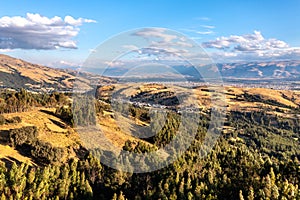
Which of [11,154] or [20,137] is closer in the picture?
[11,154]

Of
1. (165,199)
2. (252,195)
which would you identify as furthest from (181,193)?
(252,195)

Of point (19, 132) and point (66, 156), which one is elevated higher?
point (19, 132)

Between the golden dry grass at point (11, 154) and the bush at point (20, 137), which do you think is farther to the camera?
the bush at point (20, 137)

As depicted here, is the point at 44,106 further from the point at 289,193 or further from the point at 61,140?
the point at 289,193

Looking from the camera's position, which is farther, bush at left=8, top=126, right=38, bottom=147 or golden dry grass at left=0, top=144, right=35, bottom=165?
bush at left=8, top=126, right=38, bottom=147

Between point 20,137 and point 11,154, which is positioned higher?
point 20,137

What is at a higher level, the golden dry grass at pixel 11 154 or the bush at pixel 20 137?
the bush at pixel 20 137

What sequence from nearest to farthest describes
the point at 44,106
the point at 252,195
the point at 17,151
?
the point at 252,195 < the point at 17,151 < the point at 44,106

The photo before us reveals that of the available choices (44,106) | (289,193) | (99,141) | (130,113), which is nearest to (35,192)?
(99,141)

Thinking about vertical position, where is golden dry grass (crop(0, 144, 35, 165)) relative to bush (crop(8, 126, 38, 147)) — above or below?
below

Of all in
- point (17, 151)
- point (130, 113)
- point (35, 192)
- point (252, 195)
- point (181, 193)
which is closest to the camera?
point (252, 195)

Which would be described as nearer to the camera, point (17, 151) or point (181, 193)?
point (181, 193)
